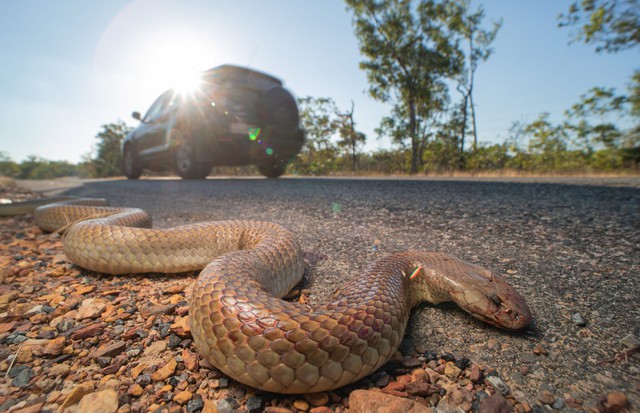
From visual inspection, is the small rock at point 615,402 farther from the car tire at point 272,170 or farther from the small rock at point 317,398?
the car tire at point 272,170

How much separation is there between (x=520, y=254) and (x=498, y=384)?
130 cm

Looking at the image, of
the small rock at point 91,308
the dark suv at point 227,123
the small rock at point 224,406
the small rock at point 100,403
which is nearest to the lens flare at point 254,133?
the dark suv at point 227,123

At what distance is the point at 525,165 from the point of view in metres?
20.5

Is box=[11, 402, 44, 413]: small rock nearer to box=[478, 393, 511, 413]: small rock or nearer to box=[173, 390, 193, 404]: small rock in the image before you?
box=[173, 390, 193, 404]: small rock

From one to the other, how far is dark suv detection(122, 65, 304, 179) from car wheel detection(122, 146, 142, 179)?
3.08 m

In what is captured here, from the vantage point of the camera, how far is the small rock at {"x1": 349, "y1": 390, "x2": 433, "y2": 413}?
108 cm

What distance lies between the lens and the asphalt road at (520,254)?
1.24 metres

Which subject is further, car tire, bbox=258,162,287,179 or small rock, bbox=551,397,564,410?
car tire, bbox=258,162,287,179

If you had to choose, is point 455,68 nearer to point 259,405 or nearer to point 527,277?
point 527,277

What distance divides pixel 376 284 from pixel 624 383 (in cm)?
103

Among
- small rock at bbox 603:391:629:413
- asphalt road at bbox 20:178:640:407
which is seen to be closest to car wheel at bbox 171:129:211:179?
asphalt road at bbox 20:178:640:407

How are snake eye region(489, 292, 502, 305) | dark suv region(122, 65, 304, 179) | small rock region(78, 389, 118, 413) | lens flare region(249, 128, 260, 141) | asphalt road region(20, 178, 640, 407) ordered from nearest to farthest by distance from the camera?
small rock region(78, 389, 118, 413)
asphalt road region(20, 178, 640, 407)
snake eye region(489, 292, 502, 305)
dark suv region(122, 65, 304, 179)
lens flare region(249, 128, 260, 141)

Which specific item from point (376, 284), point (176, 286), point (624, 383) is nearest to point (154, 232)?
point (176, 286)

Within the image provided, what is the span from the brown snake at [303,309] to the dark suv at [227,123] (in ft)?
19.8
